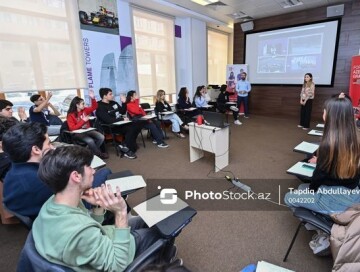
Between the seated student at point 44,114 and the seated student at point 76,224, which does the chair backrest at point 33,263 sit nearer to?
the seated student at point 76,224

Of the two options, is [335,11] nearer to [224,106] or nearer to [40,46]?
[224,106]

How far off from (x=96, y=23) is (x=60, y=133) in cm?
261

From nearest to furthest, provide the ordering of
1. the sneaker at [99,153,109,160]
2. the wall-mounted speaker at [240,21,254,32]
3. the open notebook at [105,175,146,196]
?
the open notebook at [105,175,146,196] → the sneaker at [99,153,109,160] → the wall-mounted speaker at [240,21,254,32]

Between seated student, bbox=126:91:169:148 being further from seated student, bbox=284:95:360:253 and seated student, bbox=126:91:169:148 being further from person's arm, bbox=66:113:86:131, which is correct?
seated student, bbox=284:95:360:253

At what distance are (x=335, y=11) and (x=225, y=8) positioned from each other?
111 inches

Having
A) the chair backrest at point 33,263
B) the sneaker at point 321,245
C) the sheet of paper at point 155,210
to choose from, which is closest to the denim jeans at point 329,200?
the sneaker at point 321,245

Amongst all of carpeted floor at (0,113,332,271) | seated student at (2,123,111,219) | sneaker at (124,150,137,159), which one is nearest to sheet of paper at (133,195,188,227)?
seated student at (2,123,111,219)

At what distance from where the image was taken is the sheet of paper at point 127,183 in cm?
151

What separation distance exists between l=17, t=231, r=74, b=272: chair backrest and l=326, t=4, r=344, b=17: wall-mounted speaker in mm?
7533

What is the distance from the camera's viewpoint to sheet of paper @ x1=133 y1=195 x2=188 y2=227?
1.21 meters

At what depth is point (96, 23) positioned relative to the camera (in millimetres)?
4754

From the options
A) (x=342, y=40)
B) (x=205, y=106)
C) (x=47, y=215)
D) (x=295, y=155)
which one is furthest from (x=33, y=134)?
(x=342, y=40)

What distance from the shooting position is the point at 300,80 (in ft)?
21.6

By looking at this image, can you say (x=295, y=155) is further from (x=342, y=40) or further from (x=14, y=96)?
(x=14, y=96)
